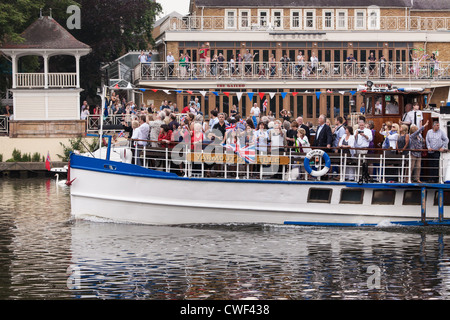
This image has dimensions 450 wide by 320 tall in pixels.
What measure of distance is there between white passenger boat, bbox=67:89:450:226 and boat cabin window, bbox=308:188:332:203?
0.7 inches

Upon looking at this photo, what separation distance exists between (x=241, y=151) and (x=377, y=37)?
38.0m

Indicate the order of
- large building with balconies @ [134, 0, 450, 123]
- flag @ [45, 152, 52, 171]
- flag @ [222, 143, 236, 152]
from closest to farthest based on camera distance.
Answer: flag @ [222, 143, 236, 152]
flag @ [45, 152, 52, 171]
large building with balconies @ [134, 0, 450, 123]

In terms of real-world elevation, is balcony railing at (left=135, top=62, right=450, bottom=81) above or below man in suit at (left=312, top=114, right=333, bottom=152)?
above

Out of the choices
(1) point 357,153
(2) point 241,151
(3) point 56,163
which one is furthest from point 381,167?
(3) point 56,163

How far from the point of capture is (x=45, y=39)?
49.7 metres

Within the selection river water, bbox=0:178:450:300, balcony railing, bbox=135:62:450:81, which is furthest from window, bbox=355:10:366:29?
river water, bbox=0:178:450:300

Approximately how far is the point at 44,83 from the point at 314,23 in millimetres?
20763

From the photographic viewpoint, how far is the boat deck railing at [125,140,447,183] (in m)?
24.5

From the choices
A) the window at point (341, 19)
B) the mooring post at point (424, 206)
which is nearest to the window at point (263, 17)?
the window at point (341, 19)

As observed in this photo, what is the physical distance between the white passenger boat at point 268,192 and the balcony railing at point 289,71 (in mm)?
32259

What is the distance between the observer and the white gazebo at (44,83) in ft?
160

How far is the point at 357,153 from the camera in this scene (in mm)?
24750

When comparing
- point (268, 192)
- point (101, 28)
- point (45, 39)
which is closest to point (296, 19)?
point (101, 28)

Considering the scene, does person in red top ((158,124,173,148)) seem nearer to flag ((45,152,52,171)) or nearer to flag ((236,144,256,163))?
flag ((236,144,256,163))
